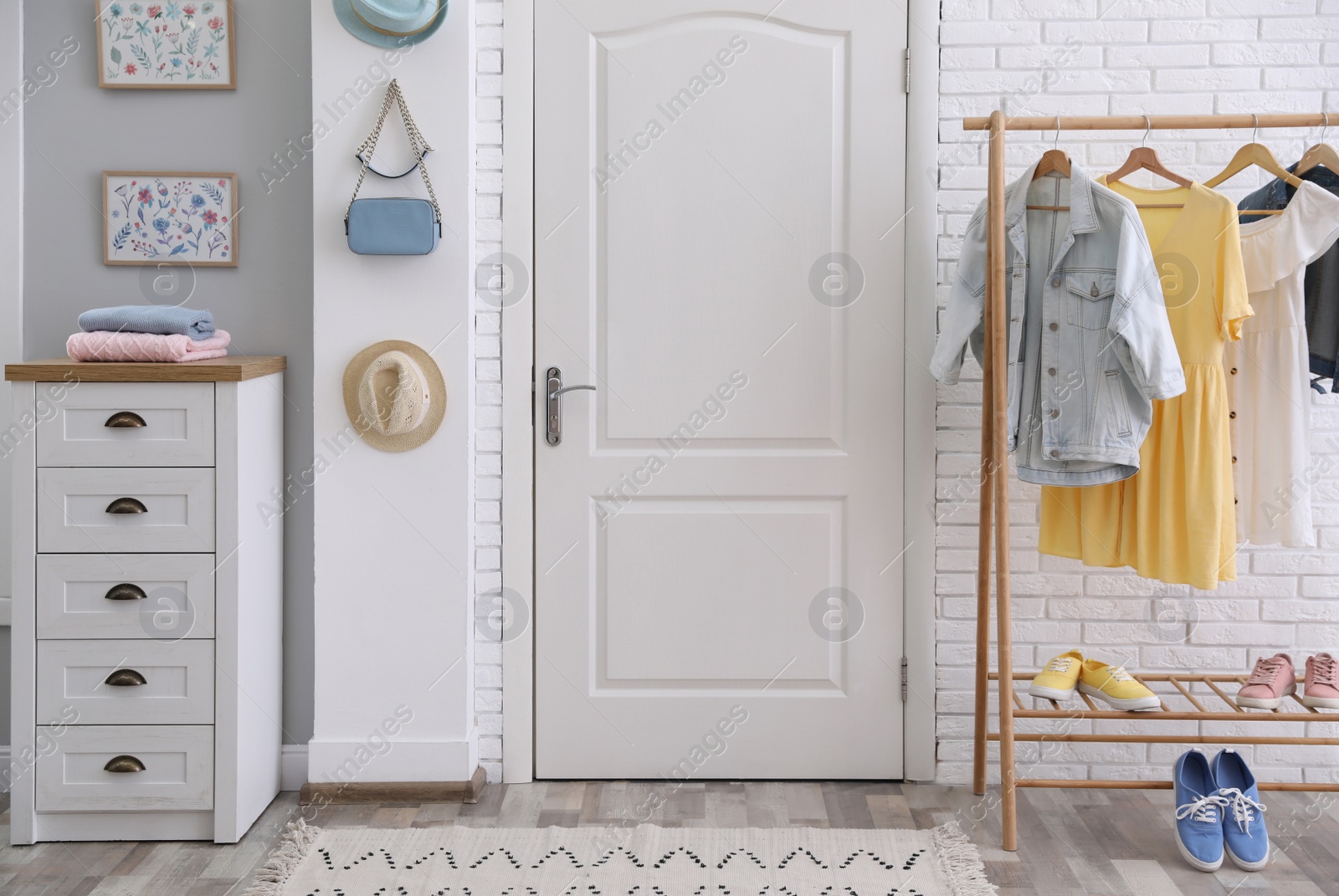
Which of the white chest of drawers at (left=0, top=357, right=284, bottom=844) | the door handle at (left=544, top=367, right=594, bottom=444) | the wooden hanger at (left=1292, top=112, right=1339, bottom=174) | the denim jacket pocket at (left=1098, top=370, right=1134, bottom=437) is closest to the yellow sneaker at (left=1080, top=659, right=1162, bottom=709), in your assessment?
the denim jacket pocket at (left=1098, top=370, right=1134, bottom=437)

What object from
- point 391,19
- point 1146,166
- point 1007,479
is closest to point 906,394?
point 1007,479

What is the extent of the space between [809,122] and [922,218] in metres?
0.36

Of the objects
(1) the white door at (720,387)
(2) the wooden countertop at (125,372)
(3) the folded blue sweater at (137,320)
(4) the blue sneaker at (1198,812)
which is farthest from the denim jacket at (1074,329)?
(3) the folded blue sweater at (137,320)

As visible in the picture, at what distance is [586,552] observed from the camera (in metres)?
2.42

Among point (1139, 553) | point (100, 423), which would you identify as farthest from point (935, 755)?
point (100, 423)

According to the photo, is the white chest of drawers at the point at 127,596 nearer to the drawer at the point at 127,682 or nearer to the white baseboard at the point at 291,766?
the drawer at the point at 127,682

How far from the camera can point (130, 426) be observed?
2049 millimetres

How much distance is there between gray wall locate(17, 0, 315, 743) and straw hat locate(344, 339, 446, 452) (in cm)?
18

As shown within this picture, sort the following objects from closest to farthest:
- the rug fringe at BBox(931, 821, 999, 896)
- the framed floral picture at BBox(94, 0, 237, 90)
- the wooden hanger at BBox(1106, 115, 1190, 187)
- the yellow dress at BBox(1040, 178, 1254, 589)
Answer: the rug fringe at BBox(931, 821, 999, 896), the yellow dress at BBox(1040, 178, 1254, 589), the wooden hanger at BBox(1106, 115, 1190, 187), the framed floral picture at BBox(94, 0, 237, 90)

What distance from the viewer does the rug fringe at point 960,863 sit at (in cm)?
192

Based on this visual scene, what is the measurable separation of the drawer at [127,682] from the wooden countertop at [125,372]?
56 cm

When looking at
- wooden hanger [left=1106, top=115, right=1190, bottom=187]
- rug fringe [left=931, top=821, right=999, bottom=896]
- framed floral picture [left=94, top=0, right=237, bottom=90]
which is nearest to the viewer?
rug fringe [left=931, top=821, right=999, bottom=896]

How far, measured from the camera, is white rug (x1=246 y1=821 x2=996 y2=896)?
6.36ft

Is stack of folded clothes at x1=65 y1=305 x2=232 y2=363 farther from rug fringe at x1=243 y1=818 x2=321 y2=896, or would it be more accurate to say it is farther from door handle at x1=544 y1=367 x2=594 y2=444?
rug fringe at x1=243 y1=818 x2=321 y2=896
